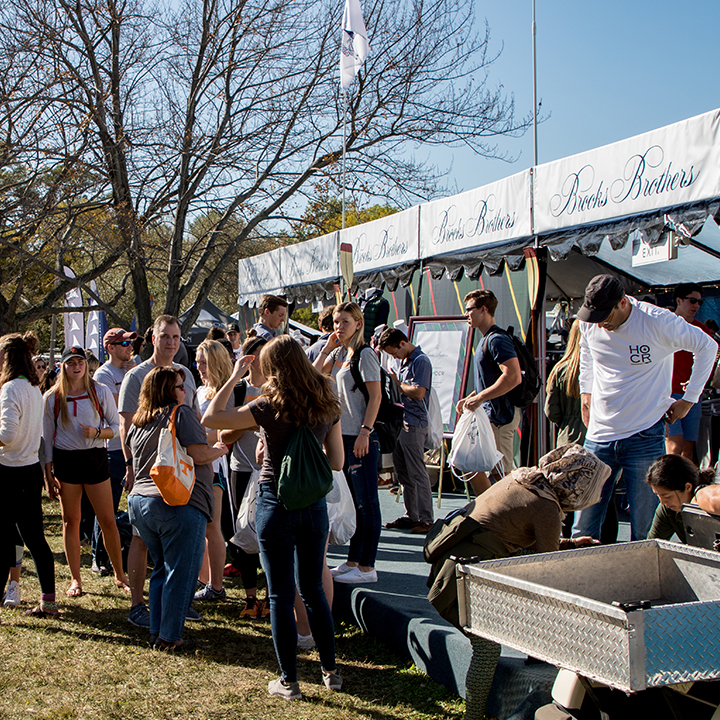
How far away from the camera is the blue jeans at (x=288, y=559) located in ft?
11.6

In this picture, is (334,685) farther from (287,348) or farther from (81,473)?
(81,473)

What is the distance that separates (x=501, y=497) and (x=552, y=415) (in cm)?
284

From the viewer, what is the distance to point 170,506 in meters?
A: 4.15

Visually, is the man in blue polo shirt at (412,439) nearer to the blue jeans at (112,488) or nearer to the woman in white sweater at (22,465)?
the blue jeans at (112,488)

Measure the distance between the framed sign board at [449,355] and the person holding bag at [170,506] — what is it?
4.37 metres

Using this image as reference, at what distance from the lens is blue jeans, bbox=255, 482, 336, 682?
139 inches

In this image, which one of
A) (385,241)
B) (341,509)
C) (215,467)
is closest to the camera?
(341,509)

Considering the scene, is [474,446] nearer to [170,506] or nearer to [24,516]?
[170,506]

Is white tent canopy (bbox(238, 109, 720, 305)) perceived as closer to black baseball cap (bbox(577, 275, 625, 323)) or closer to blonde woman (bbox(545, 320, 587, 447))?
blonde woman (bbox(545, 320, 587, 447))

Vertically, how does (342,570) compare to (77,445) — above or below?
below

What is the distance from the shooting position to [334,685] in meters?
3.78

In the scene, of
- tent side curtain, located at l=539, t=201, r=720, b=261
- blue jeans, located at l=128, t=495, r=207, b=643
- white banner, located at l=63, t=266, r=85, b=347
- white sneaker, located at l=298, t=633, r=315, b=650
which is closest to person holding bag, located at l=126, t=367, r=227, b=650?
blue jeans, located at l=128, t=495, r=207, b=643

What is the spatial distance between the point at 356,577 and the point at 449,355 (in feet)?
13.1

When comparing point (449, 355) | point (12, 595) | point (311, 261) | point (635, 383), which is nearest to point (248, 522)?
point (12, 595)
